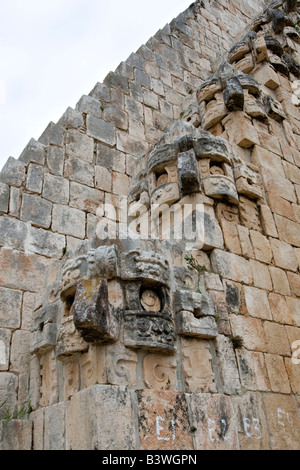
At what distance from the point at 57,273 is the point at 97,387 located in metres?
1.39

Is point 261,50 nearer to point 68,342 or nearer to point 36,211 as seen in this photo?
point 36,211

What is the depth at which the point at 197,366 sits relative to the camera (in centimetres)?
340

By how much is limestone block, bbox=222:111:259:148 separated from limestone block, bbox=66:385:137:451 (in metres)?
3.51

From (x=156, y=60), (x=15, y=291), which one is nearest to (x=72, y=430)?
(x=15, y=291)

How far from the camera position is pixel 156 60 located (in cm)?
849

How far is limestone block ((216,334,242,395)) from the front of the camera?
3.44 metres

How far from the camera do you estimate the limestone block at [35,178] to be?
5441 millimetres

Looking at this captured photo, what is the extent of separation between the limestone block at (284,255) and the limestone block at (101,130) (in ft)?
10.0

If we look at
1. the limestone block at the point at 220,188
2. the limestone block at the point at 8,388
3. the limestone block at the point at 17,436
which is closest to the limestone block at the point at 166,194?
the limestone block at the point at 220,188

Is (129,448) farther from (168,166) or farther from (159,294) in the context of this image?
(168,166)

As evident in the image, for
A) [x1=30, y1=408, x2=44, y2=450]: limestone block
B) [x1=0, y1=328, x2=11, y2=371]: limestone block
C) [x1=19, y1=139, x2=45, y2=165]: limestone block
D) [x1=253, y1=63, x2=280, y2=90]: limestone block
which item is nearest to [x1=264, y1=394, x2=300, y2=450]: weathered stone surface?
[x1=30, y1=408, x2=44, y2=450]: limestone block

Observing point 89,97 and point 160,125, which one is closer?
point 89,97

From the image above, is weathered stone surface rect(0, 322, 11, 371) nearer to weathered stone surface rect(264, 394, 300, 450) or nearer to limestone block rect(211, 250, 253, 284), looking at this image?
limestone block rect(211, 250, 253, 284)

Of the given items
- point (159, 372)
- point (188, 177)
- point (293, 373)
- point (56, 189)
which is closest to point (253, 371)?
point (293, 373)
